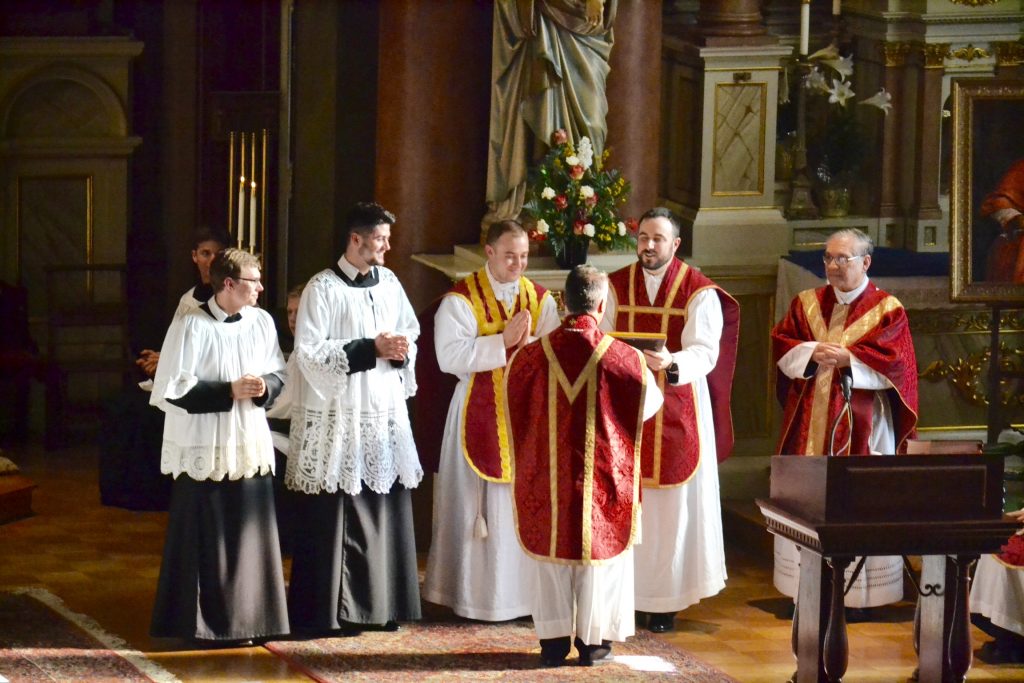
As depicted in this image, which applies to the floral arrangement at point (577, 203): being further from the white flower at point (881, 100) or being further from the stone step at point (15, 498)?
the stone step at point (15, 498)

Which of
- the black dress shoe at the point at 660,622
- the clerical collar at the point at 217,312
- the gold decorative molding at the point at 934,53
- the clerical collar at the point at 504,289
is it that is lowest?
the black dress shoe at the point at 660,622

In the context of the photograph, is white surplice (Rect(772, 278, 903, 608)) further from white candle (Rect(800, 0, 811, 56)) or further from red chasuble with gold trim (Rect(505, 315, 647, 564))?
white candle (Rect(800, 0, 811, 56))

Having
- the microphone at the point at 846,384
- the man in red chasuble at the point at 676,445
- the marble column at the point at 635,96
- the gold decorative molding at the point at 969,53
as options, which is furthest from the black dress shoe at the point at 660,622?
the gold decorative molding at the point at 969,53

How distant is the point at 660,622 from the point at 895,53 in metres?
3.91

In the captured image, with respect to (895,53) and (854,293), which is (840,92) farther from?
(854,293)

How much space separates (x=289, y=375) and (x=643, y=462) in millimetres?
1475

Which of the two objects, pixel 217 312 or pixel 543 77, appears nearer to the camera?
pixel 217 312

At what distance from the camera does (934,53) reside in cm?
1070

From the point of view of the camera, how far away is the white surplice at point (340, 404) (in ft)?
25.7

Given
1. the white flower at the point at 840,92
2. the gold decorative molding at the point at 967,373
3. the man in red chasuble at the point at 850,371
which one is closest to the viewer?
the man in red chasuble at the point at 850,371

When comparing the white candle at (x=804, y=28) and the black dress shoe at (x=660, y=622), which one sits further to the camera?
the white candle at (x=804, y=28)

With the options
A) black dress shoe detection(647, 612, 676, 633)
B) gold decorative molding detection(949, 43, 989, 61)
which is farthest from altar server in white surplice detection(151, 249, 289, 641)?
gold decorative molding detection(949, 43, 989, 61)

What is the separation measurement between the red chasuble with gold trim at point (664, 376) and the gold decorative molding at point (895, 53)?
290cm

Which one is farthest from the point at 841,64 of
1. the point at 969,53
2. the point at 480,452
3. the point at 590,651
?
the point at 590,651
